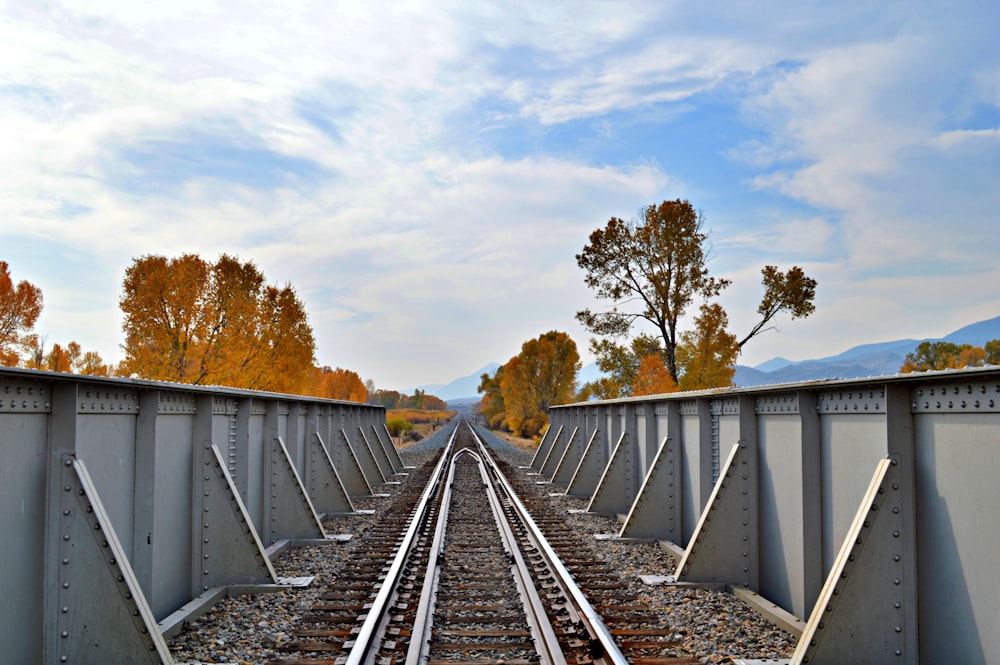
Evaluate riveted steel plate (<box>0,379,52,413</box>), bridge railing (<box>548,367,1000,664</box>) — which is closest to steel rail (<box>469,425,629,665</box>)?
bridge railing (<box>548,367,1000,664</box>)

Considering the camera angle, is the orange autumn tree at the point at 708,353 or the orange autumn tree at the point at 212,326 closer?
the orange autumn tree at the point at 708,353

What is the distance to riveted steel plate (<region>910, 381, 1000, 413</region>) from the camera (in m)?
→ 4.54

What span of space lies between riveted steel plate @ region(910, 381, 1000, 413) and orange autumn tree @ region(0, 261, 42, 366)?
6155 cm

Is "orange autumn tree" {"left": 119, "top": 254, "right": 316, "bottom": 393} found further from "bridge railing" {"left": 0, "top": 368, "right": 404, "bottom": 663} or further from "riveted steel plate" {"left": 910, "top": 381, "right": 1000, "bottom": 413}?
"riveted steel plate" {"left": 910, "top": 381, "right": 1000, "bottom": 413}

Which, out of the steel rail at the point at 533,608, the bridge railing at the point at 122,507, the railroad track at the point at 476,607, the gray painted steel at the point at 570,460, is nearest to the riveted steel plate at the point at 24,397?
the bridge railing at the point at 122,507

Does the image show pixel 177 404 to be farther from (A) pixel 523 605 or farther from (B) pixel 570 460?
(B) pixel 570 460

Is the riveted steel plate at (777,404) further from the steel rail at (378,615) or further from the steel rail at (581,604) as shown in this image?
the steel rail at (378,615)

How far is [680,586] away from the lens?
27.1 feet

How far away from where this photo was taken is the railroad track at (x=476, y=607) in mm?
6098

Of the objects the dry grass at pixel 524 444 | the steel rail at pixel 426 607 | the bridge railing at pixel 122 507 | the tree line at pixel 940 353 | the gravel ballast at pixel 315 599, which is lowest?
the dry grass at pixel 524 444

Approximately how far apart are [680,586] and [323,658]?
406 centimetres

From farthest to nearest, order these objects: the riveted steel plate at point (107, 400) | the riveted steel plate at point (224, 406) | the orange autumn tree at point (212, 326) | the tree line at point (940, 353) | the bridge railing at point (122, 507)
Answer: the tree line at point (940, 353) < the orange autumn tree at point (212, 326) < the riveted steel plate at point (224, 406) < the riveted steel plate at point (107, 400) < the bridge railing at point (122, 507)

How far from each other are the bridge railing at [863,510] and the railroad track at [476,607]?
1318 mm

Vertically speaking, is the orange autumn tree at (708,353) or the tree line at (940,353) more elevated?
the tree line at (940,353)
